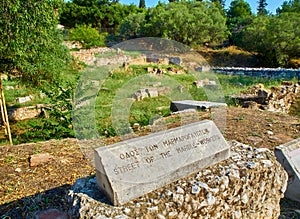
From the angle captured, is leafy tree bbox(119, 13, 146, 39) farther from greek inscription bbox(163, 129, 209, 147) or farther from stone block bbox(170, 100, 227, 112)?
greek inscription bbox(163, 129, 209, 147)

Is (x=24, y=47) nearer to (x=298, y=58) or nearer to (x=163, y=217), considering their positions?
(x=163, y=217)

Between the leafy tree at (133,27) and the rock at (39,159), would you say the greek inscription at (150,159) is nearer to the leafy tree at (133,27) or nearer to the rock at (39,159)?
the rock at (39,159)

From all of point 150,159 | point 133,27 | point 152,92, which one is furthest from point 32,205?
point 133,27

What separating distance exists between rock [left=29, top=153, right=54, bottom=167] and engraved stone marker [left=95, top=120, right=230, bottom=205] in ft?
6.16

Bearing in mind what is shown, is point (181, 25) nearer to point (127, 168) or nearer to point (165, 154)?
point (165, 154)

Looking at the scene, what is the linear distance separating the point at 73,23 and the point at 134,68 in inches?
874

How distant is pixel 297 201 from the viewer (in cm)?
354

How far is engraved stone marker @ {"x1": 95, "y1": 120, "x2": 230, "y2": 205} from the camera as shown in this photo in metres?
2.20

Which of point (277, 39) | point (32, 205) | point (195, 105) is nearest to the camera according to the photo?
point (32, 205)

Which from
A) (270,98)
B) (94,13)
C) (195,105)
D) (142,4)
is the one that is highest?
(142,4)

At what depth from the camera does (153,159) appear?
2.44 meters

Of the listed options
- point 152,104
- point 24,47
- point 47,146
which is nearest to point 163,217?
point 47,146

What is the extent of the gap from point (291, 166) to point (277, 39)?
20.3 metres

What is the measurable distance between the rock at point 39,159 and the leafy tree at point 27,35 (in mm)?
2041
